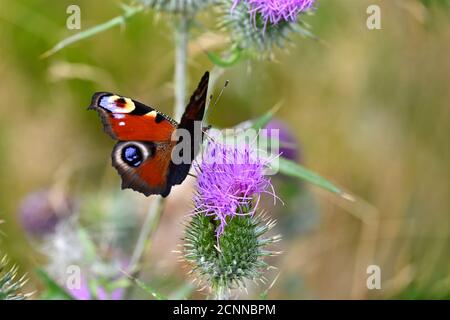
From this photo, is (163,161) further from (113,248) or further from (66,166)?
(66,166)

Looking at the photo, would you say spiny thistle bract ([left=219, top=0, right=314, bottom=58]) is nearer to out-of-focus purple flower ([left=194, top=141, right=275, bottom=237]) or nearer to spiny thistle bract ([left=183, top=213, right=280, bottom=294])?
out-of-focus purple flower ([left=194, top=141, right=275, bottom=237])

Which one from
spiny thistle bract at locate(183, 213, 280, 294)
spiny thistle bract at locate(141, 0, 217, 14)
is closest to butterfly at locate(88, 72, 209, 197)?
spiny thistle bract at locate(183, 213, 280, 294)

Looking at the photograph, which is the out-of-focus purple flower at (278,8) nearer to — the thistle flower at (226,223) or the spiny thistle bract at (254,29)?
the spiny thistle bract at (254,29)

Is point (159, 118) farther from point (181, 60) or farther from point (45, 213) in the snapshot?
point (45, 213)

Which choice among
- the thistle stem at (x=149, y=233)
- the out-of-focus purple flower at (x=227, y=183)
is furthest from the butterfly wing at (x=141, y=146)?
the thistle stem at (x=149, y=233)

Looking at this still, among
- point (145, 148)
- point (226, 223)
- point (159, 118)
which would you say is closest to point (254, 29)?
point (159, 118)
